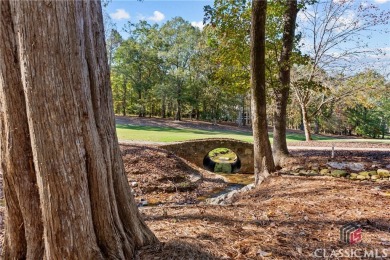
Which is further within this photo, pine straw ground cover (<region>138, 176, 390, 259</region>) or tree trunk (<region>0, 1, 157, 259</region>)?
pine straw ground cover (<region>138, 176, 390, 259</region>)

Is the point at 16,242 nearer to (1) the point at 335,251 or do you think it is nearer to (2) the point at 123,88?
(1) the point at 335,251

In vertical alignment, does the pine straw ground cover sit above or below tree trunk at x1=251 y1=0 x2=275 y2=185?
below

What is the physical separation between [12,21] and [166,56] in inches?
1135

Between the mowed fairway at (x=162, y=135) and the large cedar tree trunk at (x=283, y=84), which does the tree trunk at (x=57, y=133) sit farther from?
the mowed fairway at (x=162, y=135)

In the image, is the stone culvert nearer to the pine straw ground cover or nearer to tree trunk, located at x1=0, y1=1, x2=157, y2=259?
the pine straw ground cover

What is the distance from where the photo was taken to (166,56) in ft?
96.6

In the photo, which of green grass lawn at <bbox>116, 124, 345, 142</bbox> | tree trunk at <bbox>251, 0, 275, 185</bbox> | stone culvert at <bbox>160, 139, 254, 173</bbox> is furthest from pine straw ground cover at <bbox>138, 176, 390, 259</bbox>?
green grass lawn at <bbox>116, 124, 345, 142</bbox>

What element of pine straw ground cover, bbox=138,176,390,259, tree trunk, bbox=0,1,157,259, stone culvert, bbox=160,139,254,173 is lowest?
stone culvert, bbox=160,139,254,173

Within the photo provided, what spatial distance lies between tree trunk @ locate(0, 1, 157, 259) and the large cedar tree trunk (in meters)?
5.83

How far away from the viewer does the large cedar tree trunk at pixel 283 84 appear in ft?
23.3

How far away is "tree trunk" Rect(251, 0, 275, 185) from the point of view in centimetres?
547

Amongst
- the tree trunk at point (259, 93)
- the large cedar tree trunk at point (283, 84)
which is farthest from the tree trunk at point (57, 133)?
the large cedar tree trunk at point (283, 84)

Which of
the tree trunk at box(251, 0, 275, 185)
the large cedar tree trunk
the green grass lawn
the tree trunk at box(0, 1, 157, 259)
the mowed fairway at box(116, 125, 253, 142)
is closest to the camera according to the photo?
the tree trunk at box(0, 1, 157, 259)

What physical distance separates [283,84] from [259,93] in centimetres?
180
